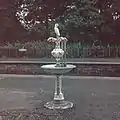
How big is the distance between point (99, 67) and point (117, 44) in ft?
16.7

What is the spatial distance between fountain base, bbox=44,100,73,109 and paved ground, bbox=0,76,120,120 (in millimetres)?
125

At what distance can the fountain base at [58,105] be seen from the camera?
596cm

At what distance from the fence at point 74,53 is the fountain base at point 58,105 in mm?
7265

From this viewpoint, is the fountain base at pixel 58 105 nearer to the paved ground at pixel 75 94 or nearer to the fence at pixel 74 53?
the paved ground at pixel 75 94

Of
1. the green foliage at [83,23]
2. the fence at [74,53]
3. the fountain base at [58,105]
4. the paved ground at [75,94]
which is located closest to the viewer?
the paved ground at [75,94]

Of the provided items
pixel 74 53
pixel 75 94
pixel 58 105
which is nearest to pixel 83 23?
pixel 74 53

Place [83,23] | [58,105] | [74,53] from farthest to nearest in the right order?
[83,23] → [74,53] → [58,105]

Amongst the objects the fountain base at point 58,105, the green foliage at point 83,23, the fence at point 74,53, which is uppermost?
the green foliage at point 83,23

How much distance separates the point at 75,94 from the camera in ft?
24.3

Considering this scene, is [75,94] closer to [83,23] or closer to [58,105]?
[58,105]

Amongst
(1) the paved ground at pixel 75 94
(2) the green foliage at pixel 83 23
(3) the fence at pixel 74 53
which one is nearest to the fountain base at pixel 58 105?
(1) the paved ground at pixel 75 94

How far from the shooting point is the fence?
1367 cm

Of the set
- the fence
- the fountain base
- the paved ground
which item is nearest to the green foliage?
the fence

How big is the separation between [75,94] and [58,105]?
1.38 meters
